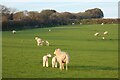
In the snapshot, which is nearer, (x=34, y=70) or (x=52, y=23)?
(x=34, y=70)

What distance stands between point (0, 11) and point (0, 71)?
361 feet

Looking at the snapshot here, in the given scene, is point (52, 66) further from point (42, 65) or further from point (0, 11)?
point (0, 11)

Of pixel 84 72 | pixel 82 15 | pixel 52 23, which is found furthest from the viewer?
pixel 82 15

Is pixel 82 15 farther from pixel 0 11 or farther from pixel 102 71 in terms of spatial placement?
pixel 102 71

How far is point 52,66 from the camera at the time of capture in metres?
20.7

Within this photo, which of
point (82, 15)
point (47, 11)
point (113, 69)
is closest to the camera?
point (113, 69)

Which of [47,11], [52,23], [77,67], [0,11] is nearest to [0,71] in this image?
[77,67]

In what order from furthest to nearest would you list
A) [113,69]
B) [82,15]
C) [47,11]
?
[82,15] < [47,11] < [113,69]

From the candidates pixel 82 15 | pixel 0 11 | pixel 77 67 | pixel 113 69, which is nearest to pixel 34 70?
pixel 77 67

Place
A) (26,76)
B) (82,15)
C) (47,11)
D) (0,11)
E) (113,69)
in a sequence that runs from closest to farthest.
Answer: (26,76), (113,69), (0,11), (47,11), (82,15)

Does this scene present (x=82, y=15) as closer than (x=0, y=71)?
No

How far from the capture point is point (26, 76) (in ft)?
57.0

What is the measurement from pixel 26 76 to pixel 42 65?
4335 millimetres

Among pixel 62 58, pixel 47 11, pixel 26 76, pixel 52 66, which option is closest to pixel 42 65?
pixel 52 66
